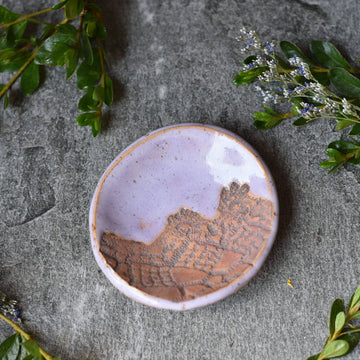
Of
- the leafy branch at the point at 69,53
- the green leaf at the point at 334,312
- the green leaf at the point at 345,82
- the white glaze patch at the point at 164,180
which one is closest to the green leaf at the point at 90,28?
the leafy branch at the point at 69,53

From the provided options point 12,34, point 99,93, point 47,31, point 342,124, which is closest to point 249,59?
point 342,124

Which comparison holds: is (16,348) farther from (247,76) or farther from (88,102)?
(247,76)

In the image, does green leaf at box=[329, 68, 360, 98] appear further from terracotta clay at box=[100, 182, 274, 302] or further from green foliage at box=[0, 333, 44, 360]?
green foliage at box=[0, 333, 44, 360]

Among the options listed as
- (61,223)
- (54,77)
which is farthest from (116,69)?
(61,223)

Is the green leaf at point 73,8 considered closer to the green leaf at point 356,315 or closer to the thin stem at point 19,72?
the thin stem at point 19,72

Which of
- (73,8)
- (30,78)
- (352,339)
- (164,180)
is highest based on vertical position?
(73,8)
